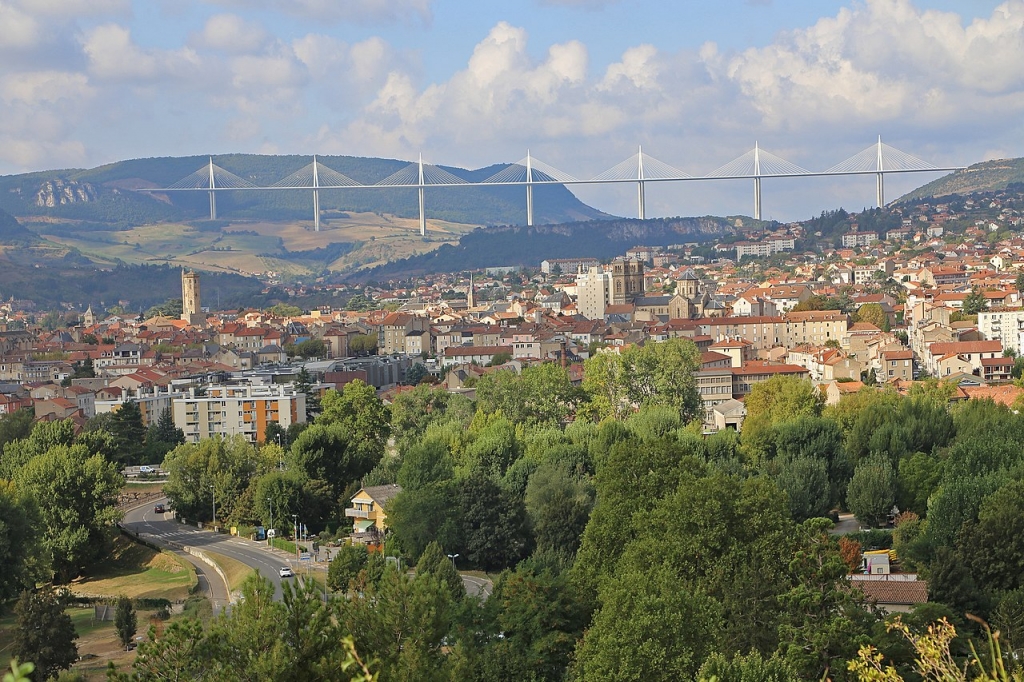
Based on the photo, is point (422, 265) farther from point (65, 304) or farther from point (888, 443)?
point (888, 443)

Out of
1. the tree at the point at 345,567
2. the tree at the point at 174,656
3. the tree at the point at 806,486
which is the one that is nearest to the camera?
the tree at the point at 174,656

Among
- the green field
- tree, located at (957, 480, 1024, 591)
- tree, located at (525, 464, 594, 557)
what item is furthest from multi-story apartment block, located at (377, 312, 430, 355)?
the green field

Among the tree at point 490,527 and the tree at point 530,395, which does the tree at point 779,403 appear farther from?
the tree at point 490,527

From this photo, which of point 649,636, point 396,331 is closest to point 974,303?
Answer: point 396,331

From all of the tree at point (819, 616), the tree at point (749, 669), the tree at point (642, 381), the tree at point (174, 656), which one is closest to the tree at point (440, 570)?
the tree at point (819, 616)

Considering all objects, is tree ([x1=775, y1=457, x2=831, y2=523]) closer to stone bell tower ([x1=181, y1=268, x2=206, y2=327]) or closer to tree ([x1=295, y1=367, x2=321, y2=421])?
tree ([x1=295, y1=367, x2=321, y2=421])
